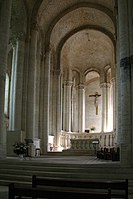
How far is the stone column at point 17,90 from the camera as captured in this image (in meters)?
19.4

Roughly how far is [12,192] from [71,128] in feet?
95.8

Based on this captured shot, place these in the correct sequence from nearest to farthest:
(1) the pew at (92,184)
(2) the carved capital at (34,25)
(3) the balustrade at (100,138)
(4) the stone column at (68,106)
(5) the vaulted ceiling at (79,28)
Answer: (1) the pew at (92,184) → (2) the carved capital at (34,25) → (5) the vaulted ceiling at (79,28) → (3) the balustrade at (100,138) → (4) the stone column at (68,106)

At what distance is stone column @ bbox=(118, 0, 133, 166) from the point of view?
480 inches

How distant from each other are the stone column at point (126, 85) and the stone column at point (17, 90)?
8.75m

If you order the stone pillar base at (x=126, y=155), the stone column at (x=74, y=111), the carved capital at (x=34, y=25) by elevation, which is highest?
the carved capital at (x=34, y=25)

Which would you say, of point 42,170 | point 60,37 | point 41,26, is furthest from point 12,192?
point 60,37

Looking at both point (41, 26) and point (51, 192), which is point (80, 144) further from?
point (51, 192)

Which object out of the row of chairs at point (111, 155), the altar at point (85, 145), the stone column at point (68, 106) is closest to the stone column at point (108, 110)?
the stone column at point (68, 106)

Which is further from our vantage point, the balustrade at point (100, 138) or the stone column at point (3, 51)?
the balustrade at point (100, 138)

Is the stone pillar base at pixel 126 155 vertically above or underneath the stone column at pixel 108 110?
underneath

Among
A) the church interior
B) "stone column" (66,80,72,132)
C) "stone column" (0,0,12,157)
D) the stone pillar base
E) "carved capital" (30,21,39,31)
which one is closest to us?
the stone pillar base

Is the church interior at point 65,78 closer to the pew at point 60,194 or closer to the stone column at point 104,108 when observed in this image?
the stone column at point 104,108

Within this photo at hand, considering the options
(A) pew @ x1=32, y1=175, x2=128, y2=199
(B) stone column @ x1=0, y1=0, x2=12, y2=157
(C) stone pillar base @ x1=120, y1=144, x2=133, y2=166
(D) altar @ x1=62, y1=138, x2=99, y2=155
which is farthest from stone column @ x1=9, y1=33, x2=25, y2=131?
(A) pew @ x1=32, y1=175, x2=128, y2=199

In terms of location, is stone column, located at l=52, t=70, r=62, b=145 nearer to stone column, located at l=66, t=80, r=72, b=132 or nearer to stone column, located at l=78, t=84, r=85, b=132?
stone column, located at l=66, t=80, r=72, b=132
